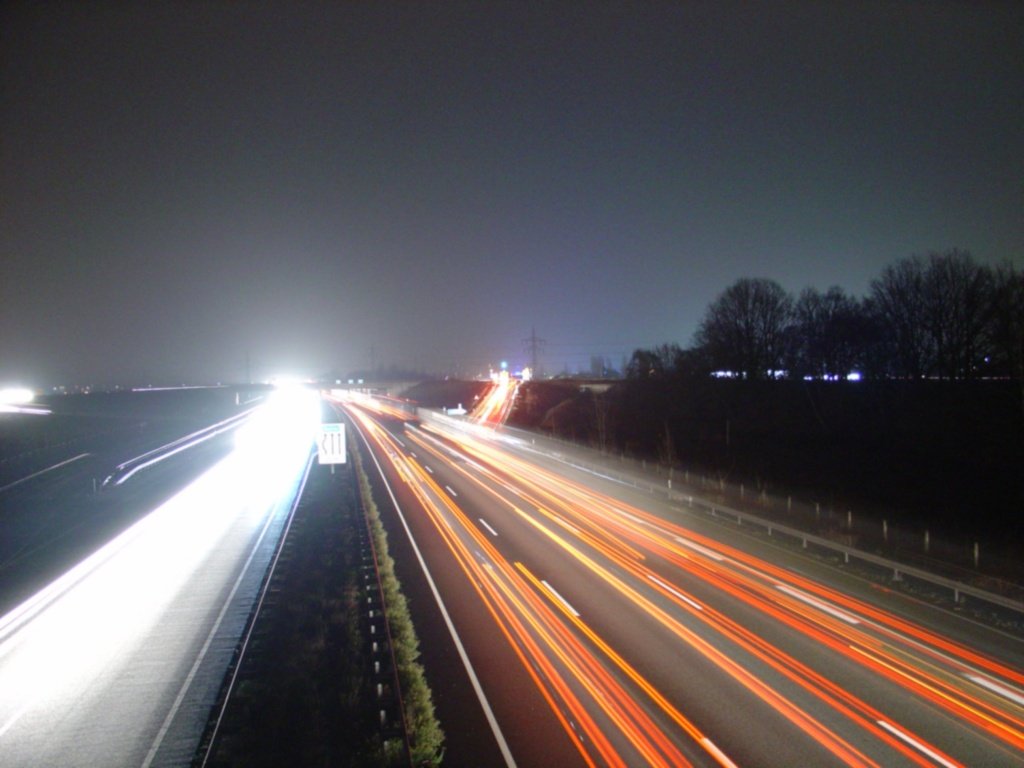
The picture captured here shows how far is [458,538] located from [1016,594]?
14859 mm

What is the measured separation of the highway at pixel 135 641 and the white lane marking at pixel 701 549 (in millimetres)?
12369

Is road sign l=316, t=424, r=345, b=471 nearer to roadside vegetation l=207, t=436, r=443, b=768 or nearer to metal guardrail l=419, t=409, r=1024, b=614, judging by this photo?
roadside vegetation l=207, t=436, r=443, b=768

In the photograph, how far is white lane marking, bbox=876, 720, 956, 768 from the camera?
8398mm

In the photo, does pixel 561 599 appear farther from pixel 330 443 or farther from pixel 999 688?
pixel 330 443

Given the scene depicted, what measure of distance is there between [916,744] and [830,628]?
14.4 feet

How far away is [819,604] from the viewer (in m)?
14.5

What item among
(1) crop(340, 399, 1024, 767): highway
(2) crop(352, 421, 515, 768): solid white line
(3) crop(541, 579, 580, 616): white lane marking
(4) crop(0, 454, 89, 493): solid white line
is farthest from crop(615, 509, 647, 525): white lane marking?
(4) crop(0, 454, 89, 493): solid white line

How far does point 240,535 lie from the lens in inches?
912

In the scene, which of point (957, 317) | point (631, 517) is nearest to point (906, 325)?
point (957, 317)

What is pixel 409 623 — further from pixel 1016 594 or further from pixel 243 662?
pixel 1016 594

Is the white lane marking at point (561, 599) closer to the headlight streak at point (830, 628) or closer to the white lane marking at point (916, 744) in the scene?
the headlight streak at point (830, 628)

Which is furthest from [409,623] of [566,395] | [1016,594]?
[566,395]

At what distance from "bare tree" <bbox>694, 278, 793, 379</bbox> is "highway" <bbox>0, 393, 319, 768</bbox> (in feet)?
162

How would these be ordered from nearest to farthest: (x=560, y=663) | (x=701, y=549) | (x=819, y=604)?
(x=560, y=663)
(x=819, y=604)
(x=701, y=549)
